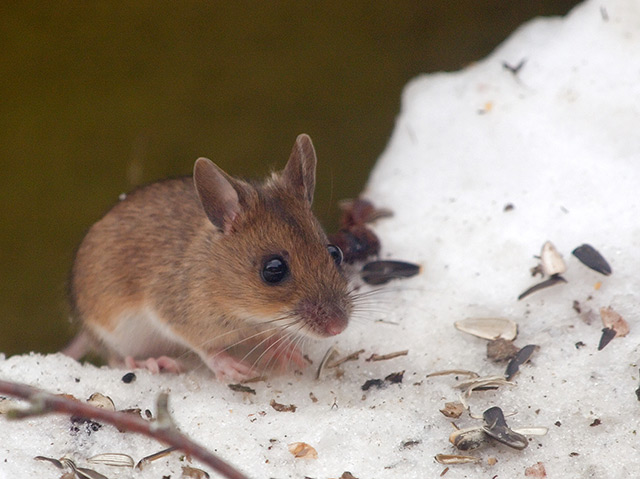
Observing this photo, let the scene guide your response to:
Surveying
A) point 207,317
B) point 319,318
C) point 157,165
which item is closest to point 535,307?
point 319,318

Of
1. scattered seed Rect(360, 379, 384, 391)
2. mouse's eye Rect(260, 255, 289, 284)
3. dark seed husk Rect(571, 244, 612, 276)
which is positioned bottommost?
scattered seed Rect(360, 379, 384, 391)

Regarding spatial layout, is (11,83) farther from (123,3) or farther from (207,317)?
(207,317)

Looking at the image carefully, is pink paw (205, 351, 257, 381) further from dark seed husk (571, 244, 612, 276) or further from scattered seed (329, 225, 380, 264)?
dark seed husk (571, 244, 612, 276)

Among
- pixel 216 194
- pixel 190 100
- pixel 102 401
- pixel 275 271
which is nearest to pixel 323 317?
pixel 275 271

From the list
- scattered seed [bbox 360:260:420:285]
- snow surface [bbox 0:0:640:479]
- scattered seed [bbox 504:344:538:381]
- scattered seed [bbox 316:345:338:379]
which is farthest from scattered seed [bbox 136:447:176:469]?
scattered seed [bbox 360:260:420:285]

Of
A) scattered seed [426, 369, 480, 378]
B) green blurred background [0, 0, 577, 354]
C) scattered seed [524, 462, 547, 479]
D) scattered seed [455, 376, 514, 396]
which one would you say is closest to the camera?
scattered seed [524, 462, 547, 479]

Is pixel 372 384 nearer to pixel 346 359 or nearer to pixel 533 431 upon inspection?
pixel 346 359
